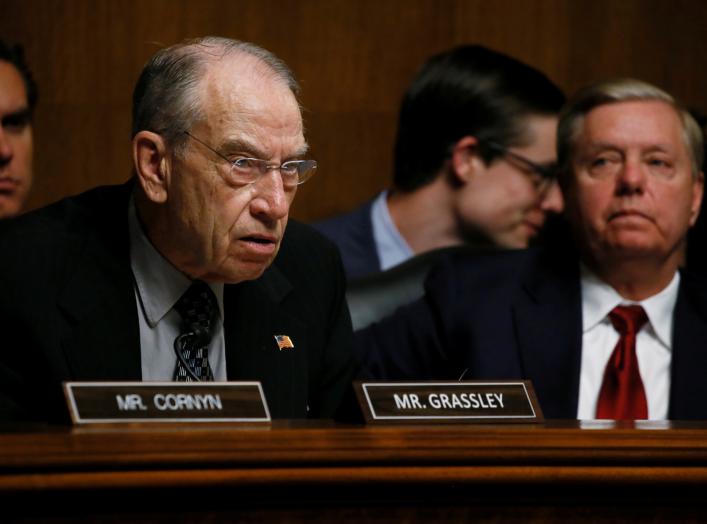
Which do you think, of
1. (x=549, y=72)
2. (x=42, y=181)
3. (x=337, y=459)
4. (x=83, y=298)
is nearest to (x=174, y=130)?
(x=83, y=298)

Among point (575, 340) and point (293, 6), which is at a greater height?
point (293, 6)

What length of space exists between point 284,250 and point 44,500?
3.71 feet

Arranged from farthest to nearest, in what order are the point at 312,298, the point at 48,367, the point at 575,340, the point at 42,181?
the point at 42,181
the point at 575,340
the point at 312,298
the point at 48,367

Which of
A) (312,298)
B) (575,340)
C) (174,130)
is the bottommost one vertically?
(575,340)

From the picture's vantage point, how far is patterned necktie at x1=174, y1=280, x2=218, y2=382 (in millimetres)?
2182

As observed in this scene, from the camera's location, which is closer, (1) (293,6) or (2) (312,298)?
(2) (312,298)

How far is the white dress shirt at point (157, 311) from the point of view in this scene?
219cm

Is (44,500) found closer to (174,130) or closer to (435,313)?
(174,130)

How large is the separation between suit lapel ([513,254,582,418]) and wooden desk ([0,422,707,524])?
3.47ft

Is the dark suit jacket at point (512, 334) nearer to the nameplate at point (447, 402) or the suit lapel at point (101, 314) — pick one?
the suit lapel at point (101, 314)

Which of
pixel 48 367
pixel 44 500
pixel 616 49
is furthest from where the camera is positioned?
pixel 616 49

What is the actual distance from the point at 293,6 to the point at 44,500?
332cm

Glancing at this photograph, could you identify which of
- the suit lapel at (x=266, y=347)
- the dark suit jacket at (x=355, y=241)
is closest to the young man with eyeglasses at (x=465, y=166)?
the dark suit jacket at (x=355, y=241)

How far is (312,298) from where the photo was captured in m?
2.45
